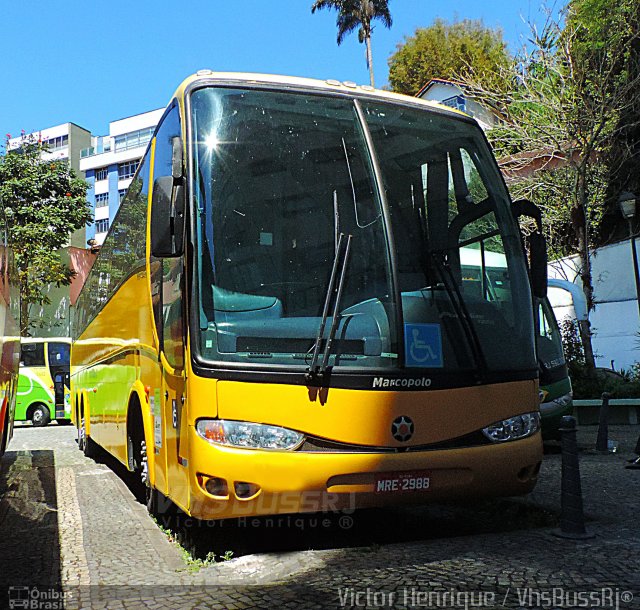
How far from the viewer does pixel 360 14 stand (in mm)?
46875

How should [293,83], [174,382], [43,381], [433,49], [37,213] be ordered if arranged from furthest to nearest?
[433,49] → [37,213] → [43,381] → [293,83] → [174,382]

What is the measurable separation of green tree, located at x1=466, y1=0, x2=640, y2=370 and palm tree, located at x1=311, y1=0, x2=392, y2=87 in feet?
89.4

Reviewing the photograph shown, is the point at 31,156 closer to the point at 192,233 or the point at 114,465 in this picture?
the point at 114,465

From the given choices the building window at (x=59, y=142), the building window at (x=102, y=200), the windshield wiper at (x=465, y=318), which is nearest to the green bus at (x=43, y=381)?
the windshield wiper at (x=465, y=318)

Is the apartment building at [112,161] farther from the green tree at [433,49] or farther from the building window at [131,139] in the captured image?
the green tree at [433,49]

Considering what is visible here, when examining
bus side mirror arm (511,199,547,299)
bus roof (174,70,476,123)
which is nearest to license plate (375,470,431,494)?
bus side mirror arm (511,199,547,299)

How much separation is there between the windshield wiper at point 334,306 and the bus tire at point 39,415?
2046 cm

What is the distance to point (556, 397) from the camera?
33.7ft

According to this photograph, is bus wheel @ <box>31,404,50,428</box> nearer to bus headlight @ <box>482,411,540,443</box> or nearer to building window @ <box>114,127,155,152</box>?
bus headlight @ <box>482,411,540,443</box>

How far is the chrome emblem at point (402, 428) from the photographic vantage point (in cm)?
494

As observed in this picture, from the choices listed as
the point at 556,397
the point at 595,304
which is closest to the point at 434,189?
the point at 556,397

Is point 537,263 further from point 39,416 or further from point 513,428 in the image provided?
point 39,416

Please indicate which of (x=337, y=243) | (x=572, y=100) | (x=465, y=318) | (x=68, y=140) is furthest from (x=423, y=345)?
(x=68, y=140)

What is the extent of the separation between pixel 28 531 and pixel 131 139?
58575 millimetres
